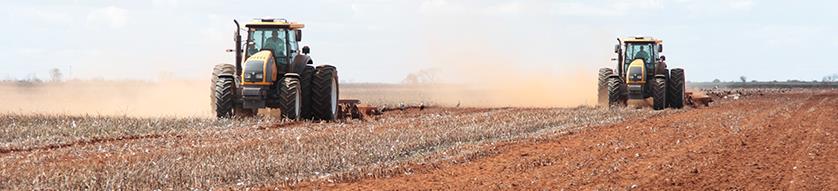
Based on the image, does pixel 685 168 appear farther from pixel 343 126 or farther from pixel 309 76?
pixel 309 76

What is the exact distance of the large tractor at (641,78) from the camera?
3294cm

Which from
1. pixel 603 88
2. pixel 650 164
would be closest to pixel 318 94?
pixel 603 88

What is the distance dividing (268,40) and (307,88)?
1.34 metres

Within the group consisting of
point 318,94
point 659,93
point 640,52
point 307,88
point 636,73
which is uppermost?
point 640,52

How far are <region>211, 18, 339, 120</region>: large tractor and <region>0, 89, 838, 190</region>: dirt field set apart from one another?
1.07 m

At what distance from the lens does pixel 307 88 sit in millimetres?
25703

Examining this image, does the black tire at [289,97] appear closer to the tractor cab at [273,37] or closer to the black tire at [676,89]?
the tractor cab at [273,37]

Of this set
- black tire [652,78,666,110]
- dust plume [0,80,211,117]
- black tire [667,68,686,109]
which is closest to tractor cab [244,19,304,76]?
dust plume [0,80,211,117]

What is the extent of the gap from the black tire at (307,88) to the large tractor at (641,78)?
1049 centimetres

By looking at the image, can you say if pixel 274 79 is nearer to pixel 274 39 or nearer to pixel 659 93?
pixel 274 39

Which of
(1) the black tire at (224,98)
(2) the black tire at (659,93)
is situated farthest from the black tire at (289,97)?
(2) the black tire at (659,93)

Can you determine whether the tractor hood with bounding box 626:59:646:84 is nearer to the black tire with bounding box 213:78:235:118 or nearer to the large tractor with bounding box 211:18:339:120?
the large tractor with bounding box 211:18:339:120

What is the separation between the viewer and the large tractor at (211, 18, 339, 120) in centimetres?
2445

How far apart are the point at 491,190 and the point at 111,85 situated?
54.2 m
